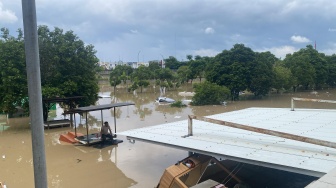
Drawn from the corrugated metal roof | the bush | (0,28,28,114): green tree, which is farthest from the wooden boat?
the bush

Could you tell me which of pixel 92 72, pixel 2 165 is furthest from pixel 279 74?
pixel 2 165

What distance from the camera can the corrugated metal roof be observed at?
5973mm

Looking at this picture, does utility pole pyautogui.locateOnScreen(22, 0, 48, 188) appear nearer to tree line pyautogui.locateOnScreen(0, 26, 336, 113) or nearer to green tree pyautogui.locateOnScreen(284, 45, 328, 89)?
tree line pyautogui.locateOnScreen(0, 26, 336, 113)

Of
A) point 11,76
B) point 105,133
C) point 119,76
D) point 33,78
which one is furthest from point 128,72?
point 33,78

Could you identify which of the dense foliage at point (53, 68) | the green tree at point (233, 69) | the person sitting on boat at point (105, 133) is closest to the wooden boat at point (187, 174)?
the person sitting on boat at point (105, 133)

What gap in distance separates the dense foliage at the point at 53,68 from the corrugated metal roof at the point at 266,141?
1201 cm

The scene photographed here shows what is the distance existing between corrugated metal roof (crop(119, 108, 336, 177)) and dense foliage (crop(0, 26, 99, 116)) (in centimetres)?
1201

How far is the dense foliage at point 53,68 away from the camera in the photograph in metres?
18.6

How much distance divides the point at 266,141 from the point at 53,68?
54.4 ft

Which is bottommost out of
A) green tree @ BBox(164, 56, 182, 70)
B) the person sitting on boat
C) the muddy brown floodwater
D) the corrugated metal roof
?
the muddy brown floodwater

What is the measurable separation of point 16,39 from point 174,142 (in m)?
16.6

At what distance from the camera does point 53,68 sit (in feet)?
67.1

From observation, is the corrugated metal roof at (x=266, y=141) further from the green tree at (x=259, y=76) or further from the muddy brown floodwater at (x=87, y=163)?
the green tree at (x=259, y=76)

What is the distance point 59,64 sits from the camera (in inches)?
808
